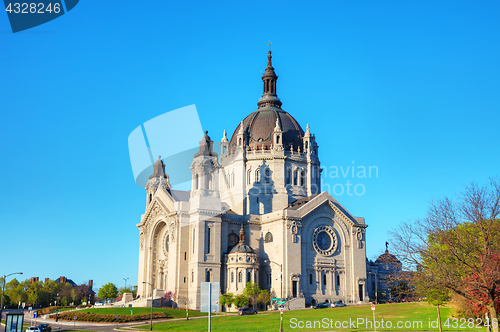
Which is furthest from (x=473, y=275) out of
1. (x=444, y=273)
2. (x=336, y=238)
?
(x=336, y=238)

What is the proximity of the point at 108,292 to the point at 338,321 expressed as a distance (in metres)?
85.8

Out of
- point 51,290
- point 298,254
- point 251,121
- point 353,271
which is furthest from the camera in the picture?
point 51,290

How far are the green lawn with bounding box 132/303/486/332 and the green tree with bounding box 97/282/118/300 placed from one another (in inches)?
2795

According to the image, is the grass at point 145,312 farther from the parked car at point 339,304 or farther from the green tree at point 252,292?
the parked car at point 339,304

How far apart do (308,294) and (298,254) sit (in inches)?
246

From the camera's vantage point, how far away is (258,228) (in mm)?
83750

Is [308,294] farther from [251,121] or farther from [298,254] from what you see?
[251,121]

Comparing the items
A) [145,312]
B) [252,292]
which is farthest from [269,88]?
[145,312]

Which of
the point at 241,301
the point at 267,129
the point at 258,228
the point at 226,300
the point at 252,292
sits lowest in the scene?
the point at 241,301

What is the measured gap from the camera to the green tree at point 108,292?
123812 mm

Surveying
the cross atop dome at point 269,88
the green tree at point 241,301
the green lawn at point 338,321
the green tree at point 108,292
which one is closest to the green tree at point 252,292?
the green tree at point 241,301

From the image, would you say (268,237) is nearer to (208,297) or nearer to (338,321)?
(338,321)

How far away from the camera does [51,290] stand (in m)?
134

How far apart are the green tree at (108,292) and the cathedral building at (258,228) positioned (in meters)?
33.7
